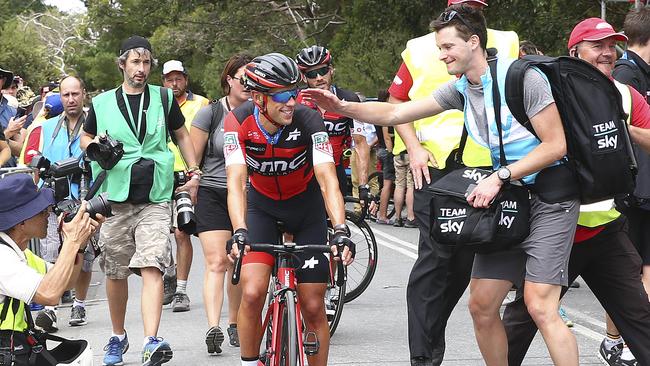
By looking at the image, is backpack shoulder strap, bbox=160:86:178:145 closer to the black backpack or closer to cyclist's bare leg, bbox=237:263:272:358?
cyclist's bare leg, bbox=237:263:272:358

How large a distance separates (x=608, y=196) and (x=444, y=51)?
3.57 feet

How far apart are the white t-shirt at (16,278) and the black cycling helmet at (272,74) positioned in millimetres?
1663

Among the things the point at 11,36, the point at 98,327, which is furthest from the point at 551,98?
the point at 11,36

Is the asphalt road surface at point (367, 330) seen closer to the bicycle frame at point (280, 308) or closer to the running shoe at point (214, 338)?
the running shoe at point (214, 338)

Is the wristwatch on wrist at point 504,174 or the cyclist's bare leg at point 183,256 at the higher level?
the wristwatch on wrist at point 504,174

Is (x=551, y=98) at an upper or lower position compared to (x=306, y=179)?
upper

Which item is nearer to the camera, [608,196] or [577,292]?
[608,196]

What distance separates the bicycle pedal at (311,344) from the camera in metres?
6.61

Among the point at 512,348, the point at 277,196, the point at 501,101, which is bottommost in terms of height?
the point at 512,348

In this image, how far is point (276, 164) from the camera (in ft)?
22.9

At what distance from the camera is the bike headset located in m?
6.45

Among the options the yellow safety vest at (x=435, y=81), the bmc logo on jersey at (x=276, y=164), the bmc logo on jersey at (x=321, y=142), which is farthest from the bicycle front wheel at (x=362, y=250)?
the bmc logo on jersey at (x=321, y=142)

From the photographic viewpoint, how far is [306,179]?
721 cm

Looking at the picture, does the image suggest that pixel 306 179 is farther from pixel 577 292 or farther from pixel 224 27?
pixel 224 27
